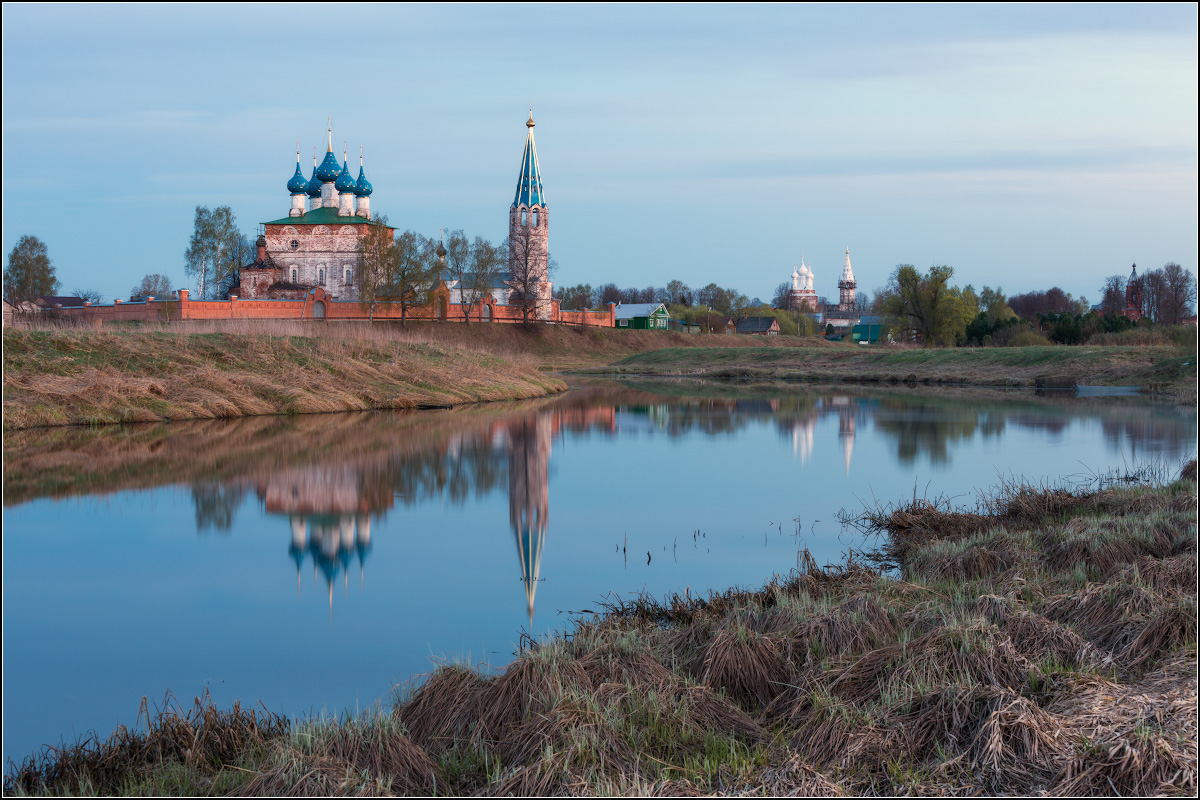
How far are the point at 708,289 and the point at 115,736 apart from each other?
111426 millimetres

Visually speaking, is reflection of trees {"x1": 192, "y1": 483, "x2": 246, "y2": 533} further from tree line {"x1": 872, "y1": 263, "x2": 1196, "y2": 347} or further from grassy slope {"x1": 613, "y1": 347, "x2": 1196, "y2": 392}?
tree line {"x1": 872, "y1": 263, "x2": 1196, "y2": 347}

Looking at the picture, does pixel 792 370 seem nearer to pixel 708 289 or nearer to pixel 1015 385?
pixel 1015 385

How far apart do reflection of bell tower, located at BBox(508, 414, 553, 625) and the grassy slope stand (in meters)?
24.6

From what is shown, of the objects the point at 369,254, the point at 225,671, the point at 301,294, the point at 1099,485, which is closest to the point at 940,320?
the point at 369,254

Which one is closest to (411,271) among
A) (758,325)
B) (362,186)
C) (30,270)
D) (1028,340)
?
(362,186)

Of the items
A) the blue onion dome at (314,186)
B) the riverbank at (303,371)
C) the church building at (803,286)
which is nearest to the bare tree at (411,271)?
the blue onion dome at (314,186)

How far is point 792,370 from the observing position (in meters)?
47.9

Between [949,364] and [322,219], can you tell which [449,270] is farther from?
[949,364]

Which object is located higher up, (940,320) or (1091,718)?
(940,320)

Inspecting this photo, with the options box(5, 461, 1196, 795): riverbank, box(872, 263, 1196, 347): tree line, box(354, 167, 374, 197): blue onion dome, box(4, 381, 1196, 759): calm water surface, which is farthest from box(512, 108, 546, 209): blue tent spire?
box(5, 461, 1196, 795): riverbank

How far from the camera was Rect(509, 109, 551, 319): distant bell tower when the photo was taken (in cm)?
6950

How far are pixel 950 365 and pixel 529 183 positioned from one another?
37633mm

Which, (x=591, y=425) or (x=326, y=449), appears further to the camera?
(x=591, y=425)

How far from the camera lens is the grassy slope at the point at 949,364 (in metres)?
35.6
